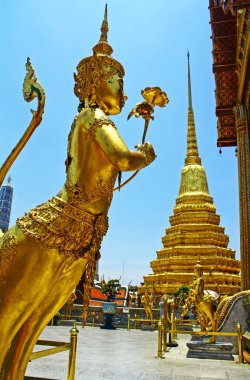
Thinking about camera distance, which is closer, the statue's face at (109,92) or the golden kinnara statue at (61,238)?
the golden kinnara statue at (61,238)

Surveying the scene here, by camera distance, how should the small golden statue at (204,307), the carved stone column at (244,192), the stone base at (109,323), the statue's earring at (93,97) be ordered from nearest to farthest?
the statue's earring at (93,97) → the small golden statue at (204,307) → the carved stone column at (244,192) → the stone base at (109,323)

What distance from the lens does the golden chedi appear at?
985 inches

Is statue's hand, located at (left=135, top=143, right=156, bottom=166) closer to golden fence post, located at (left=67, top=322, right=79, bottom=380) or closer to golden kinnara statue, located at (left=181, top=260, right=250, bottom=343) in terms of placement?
golden fence post, located at (left=67, top=322, right=79, bottom=380)

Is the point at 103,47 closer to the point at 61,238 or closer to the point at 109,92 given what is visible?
the point at 109,92

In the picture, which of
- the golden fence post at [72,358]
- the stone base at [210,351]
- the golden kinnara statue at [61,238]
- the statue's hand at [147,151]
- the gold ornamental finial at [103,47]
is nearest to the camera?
the golden kinnara statue at [61,238]

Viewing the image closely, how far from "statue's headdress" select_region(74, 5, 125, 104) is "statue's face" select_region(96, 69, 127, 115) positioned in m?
0.04

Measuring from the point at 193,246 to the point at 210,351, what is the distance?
19.6 metres

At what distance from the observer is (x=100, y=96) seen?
2531mm

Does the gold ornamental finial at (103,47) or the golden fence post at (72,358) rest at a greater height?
the gold ornamental finial at (103,47)

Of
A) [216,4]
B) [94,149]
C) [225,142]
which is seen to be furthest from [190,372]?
[225,142]

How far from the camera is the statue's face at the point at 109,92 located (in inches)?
99.1

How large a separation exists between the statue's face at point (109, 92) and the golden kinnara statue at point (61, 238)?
128 mm

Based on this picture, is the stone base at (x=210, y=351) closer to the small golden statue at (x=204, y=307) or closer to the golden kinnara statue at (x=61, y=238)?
the small golden statue at (x=204, y=307)

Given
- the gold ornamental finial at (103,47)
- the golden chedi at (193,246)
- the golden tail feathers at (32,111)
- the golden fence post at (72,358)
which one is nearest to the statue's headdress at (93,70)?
the gold ornamental finial at (103,47)
